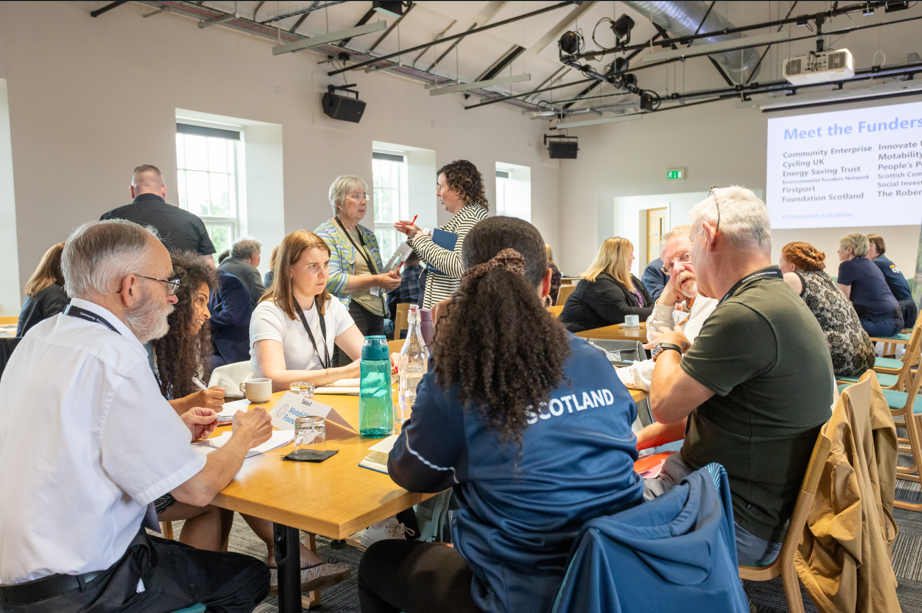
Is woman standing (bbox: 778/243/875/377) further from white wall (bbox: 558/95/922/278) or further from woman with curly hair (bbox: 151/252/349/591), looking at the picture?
white wall (bbox: 558/95/922/278)

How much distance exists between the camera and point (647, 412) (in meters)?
3.15

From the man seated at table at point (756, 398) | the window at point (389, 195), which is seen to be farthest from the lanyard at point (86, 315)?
the window at point (389, 195)

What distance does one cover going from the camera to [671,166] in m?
10.8

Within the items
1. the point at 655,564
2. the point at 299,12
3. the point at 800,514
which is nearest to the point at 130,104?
the point at 299,12

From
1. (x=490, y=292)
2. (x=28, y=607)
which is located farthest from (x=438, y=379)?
(x=28, y=607)

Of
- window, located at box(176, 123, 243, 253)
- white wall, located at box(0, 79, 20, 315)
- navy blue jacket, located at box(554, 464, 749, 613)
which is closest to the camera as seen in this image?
navy blue jacket, located at box(554, 464, 749, 613)

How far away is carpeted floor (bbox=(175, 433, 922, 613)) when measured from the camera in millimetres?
2326

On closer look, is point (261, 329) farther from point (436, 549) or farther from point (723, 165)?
point (723, 165)

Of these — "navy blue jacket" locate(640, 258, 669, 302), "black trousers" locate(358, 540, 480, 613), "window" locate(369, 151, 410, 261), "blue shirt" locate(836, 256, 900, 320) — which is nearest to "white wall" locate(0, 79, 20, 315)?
"window" locate(369, 151, 410, 261)

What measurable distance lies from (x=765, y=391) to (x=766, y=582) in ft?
4.22

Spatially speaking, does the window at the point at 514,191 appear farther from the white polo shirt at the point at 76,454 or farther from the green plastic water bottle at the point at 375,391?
the white polo shirt at the point at 76,454

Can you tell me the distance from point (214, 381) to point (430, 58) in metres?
7.12

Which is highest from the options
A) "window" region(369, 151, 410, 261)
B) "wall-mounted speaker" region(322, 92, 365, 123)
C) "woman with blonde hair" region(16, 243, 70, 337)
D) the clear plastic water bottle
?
"wall-mounted speaker" region(322, 92, 365, 123)

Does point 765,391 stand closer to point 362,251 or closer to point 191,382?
point 191,382
